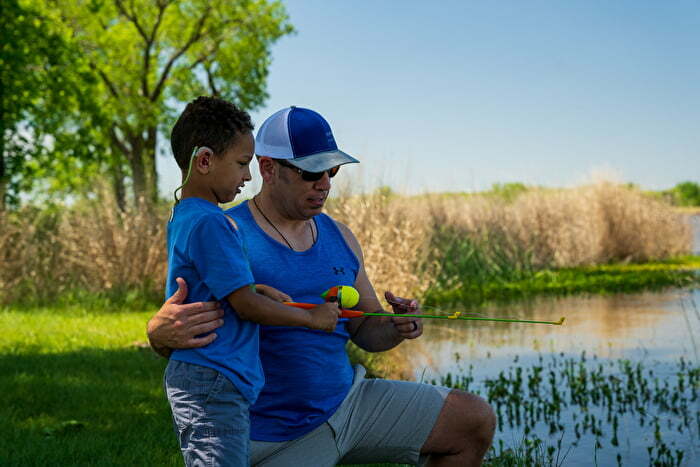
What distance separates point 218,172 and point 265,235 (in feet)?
1.25

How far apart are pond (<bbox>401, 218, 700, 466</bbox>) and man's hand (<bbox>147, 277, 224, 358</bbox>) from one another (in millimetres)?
2772

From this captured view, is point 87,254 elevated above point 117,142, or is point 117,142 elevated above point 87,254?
point 117,142

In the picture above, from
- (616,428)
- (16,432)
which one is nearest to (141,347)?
Result: (16,432)

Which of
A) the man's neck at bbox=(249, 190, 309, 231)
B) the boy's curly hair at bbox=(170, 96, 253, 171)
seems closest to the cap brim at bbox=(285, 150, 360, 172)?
the man's neck at bbox=(249, 190, 309, 231)

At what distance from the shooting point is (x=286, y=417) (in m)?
2.71

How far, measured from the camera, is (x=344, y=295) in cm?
264

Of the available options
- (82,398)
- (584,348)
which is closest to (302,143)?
(82,398)

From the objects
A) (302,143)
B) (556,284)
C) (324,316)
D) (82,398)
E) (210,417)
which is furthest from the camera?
(556,284)

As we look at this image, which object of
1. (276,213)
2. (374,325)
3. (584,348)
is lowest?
(584,348)

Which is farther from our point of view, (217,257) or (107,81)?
(107,81)

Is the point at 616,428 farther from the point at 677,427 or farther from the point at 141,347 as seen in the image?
the point at 141,347

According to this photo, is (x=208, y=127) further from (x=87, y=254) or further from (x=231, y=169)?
(x=87, y=254)

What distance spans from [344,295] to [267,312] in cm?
34

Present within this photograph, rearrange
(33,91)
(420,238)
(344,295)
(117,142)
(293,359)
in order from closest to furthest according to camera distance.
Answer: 1. (344,295)
2. (293,359)
3. (420,238)
4. (33,91)
5. (117,142)
